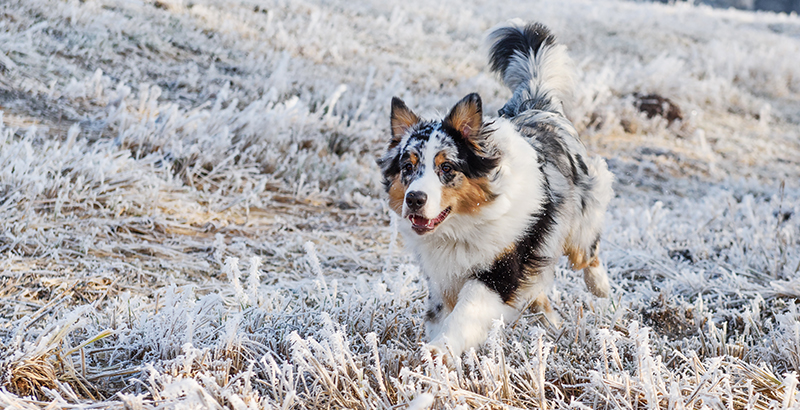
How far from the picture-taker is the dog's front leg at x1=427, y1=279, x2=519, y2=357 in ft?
8.62

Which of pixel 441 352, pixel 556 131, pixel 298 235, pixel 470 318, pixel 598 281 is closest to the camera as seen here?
pixel 441 352

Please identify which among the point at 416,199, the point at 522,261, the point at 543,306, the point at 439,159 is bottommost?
the point at 543,306

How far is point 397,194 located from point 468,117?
20.3 inches

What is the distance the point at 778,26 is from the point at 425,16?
13.1 m

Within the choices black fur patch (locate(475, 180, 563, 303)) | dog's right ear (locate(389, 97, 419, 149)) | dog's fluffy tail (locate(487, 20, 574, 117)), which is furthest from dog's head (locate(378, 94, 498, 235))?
dog's fluffy tail (locate(487, 20, 574, 117))

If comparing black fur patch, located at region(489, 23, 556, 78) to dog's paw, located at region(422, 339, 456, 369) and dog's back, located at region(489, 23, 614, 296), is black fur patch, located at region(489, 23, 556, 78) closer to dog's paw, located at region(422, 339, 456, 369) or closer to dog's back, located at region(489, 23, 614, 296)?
dog's back, located at region(489, 23, 614, 296)

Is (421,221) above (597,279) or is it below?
above

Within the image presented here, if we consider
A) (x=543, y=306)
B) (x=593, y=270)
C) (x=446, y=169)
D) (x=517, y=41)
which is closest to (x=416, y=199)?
(x=446, y=169)

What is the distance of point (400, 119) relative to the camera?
329cm

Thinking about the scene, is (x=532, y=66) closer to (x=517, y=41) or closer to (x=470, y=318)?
(x=517, y=41)

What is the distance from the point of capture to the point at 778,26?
19859mm

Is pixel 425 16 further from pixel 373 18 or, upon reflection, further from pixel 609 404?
pixel 609 404

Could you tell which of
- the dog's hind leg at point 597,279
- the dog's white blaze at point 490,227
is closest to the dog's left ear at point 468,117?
the dog's white blaze at point 490,227

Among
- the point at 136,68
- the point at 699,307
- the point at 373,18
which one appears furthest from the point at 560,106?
the point at 373,18
